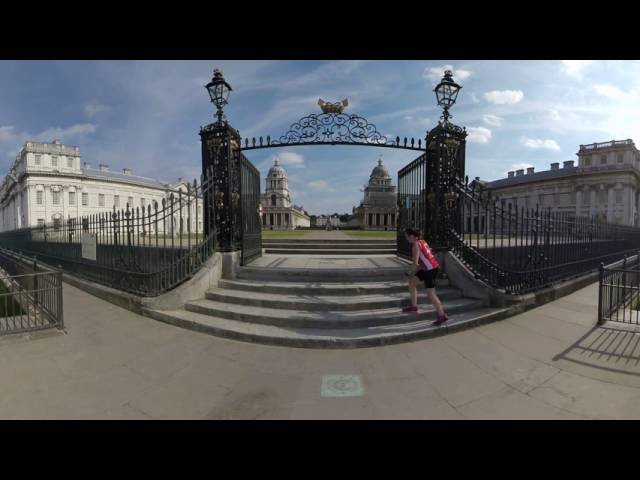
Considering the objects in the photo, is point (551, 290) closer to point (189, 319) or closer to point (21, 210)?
point (189, 319)

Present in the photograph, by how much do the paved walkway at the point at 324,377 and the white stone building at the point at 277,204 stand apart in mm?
65101

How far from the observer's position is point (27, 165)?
55.6 meters

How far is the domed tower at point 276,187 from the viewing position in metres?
84.0

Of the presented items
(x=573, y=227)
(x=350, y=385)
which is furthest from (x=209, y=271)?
(x=573, y=227)

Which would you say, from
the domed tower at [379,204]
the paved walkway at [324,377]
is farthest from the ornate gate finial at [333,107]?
the domed tower at [379,204]

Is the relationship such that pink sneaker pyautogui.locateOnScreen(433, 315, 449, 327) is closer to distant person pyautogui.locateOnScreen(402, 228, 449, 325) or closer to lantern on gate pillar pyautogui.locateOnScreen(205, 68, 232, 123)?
distant person pyautogui.locateOnScreen(402, 228, 449, 325)

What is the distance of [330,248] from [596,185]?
242 feet

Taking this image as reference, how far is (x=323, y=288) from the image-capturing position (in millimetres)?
6281

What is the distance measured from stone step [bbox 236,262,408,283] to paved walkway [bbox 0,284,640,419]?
2270 millimetres

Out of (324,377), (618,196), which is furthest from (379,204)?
(324,377)

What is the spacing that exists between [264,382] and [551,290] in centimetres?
737

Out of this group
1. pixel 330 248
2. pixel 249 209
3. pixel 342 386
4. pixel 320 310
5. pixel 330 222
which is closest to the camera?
pixel 342 386

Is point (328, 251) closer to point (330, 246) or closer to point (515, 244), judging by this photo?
point (330, 246)

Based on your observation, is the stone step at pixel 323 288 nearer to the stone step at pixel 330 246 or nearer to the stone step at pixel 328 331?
the stone step at pixel 328 331
